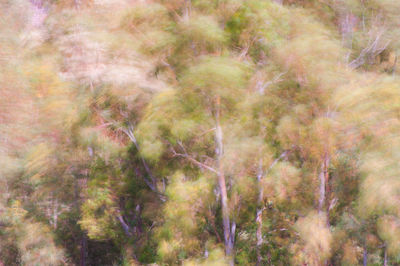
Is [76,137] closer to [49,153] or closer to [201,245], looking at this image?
[49,153]

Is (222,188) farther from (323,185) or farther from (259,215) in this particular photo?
(323,185)

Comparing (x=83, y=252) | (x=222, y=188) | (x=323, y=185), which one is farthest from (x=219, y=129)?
(x=83, y=252)

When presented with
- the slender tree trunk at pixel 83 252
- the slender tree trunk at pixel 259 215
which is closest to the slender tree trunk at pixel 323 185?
the slender tree trunk at pixel 259 215

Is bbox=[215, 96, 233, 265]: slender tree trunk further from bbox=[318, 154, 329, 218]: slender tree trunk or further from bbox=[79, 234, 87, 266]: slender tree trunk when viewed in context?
bbox=[79, 234, 87, 266]: slender tree trunk

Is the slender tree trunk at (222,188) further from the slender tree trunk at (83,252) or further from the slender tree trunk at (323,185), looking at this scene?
the slender tree trunk at (83,252)

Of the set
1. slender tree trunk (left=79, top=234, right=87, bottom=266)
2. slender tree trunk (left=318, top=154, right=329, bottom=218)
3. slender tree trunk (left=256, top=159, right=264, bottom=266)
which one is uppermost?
slender tree trunk (left=318, top=154, right=329, bottom=218)

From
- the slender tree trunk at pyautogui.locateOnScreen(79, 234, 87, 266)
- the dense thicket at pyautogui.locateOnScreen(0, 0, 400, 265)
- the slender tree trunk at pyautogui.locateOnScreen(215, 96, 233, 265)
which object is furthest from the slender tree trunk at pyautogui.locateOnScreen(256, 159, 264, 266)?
the slender tree trunk at pyautogui.locateOnScreen(79, 234, 87, 266)

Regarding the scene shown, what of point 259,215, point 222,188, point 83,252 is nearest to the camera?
point 222,188

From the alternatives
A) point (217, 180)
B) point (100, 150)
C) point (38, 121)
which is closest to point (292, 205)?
point (217, 180)

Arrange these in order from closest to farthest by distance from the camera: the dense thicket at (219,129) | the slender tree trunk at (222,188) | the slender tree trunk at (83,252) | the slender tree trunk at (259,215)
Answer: the dense thicket at (219,129) < the slender tree trunk at (222,188) < the slender tree trunk at (259,215) < the slender tree trunk at (83,252)

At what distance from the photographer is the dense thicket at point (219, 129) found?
3.49 metres

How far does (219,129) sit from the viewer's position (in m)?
3.71

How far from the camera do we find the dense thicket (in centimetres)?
349

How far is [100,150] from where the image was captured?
5555mm
